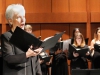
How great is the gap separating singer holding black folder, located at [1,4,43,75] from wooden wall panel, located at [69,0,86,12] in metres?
4.94

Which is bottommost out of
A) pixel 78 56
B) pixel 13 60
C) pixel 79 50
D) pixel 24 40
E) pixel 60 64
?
pixel 60 64

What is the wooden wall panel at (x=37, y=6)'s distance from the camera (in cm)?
679

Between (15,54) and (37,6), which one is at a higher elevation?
(37,6)

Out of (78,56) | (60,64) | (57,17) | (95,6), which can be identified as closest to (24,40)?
(78,56)

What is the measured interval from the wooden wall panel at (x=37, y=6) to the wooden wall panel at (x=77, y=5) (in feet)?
2.32

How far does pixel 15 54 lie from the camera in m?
1.96

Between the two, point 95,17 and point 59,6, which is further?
point 59,6

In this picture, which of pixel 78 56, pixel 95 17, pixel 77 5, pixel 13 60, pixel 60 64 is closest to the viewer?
pixel 13 60

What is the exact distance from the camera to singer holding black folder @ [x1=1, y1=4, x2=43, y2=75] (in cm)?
190

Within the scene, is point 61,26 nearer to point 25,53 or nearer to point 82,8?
point 82,8

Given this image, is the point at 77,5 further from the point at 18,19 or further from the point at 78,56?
the point at 18,19

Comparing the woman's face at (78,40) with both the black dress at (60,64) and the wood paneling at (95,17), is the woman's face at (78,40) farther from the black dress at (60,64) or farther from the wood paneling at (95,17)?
A: the wood paneling at (95,17)

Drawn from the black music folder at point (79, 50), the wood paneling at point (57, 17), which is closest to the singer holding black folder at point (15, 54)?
the black music folder at point (79, 50)

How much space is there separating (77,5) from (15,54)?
5.10 meters
